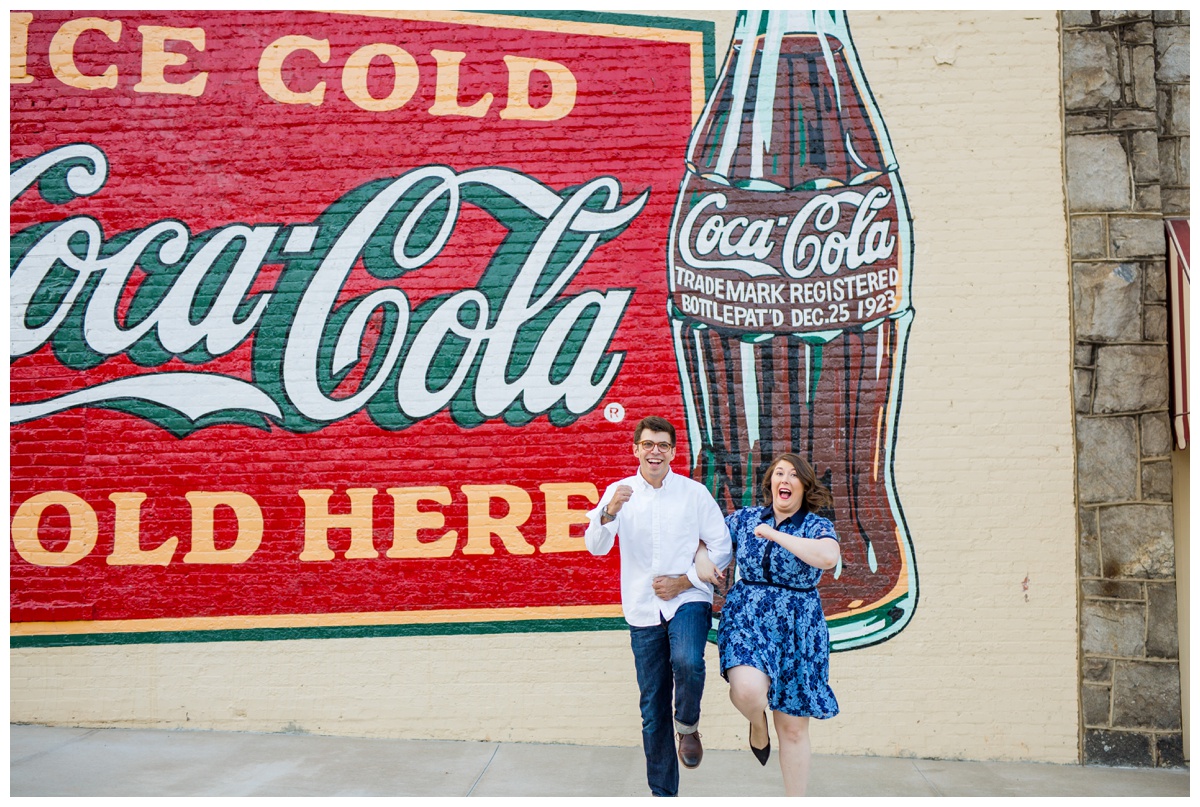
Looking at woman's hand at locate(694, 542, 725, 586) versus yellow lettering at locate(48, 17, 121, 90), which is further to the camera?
yellow lettering at locate(48, 17, 121, 90)

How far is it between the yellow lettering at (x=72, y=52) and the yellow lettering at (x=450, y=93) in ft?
6.85

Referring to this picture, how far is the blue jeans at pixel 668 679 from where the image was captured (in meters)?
4.55

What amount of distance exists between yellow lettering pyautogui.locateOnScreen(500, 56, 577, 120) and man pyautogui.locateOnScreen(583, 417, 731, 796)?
2849 millimetres

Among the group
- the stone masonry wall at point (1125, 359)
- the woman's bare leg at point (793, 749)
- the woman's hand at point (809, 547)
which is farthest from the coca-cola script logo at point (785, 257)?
the woman's bare leg at point (793, 749)

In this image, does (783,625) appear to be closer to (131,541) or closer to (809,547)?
(809,547)

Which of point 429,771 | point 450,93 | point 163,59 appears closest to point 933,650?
point 429,771

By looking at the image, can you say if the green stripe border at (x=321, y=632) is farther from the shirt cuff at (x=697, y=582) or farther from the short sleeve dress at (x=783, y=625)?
the short sleeve dress at (x=783, y=625)

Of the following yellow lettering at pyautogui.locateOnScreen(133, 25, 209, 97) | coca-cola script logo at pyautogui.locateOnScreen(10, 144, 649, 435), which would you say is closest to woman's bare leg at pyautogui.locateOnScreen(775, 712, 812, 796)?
coca-cola script logo at pyautogui.locateOnScreen(10, 144, 649, 435)

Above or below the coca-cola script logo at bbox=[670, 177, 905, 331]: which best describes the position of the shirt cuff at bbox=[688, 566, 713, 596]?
below

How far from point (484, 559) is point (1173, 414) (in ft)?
14.3

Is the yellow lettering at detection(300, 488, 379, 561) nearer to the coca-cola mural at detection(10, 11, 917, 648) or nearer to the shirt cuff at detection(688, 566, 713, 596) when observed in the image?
the coca-cola mural at detection(10, 11, 917, 648)

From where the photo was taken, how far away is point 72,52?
6809mm

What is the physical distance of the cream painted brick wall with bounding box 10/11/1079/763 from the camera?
6367 mm

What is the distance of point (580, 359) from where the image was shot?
21.7ft
